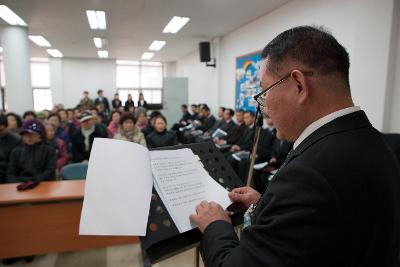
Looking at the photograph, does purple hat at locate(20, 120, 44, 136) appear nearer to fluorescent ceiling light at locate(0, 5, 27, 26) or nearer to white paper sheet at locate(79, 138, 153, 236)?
white paper sheet at locate(79, 138, 153, 236)

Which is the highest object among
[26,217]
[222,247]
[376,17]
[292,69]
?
[376,17]

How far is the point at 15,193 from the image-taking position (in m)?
2.25

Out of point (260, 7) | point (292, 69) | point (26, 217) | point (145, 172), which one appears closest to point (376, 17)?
point (260, 7)

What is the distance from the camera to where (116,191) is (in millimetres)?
800

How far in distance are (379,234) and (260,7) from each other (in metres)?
5.01

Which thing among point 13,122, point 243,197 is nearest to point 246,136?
point 13,122

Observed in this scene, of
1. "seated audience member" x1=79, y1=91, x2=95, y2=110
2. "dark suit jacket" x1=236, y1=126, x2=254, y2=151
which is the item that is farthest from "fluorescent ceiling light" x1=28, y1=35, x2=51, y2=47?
"dark suit jacket" x1=236, y1=126, x2=254, y2=151

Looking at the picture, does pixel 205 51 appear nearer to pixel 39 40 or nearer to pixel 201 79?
pixel 201 79

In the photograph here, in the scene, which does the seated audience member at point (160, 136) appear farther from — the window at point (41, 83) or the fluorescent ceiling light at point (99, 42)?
the window at point (41, 83)

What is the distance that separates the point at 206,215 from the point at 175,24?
19.8 ft

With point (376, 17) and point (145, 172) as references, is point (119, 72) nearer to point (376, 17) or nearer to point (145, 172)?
point (376, 17)

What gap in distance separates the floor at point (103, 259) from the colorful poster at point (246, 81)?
369cm

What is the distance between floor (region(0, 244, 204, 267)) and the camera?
8.07ft

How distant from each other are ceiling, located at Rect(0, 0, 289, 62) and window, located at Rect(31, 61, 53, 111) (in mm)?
5387
